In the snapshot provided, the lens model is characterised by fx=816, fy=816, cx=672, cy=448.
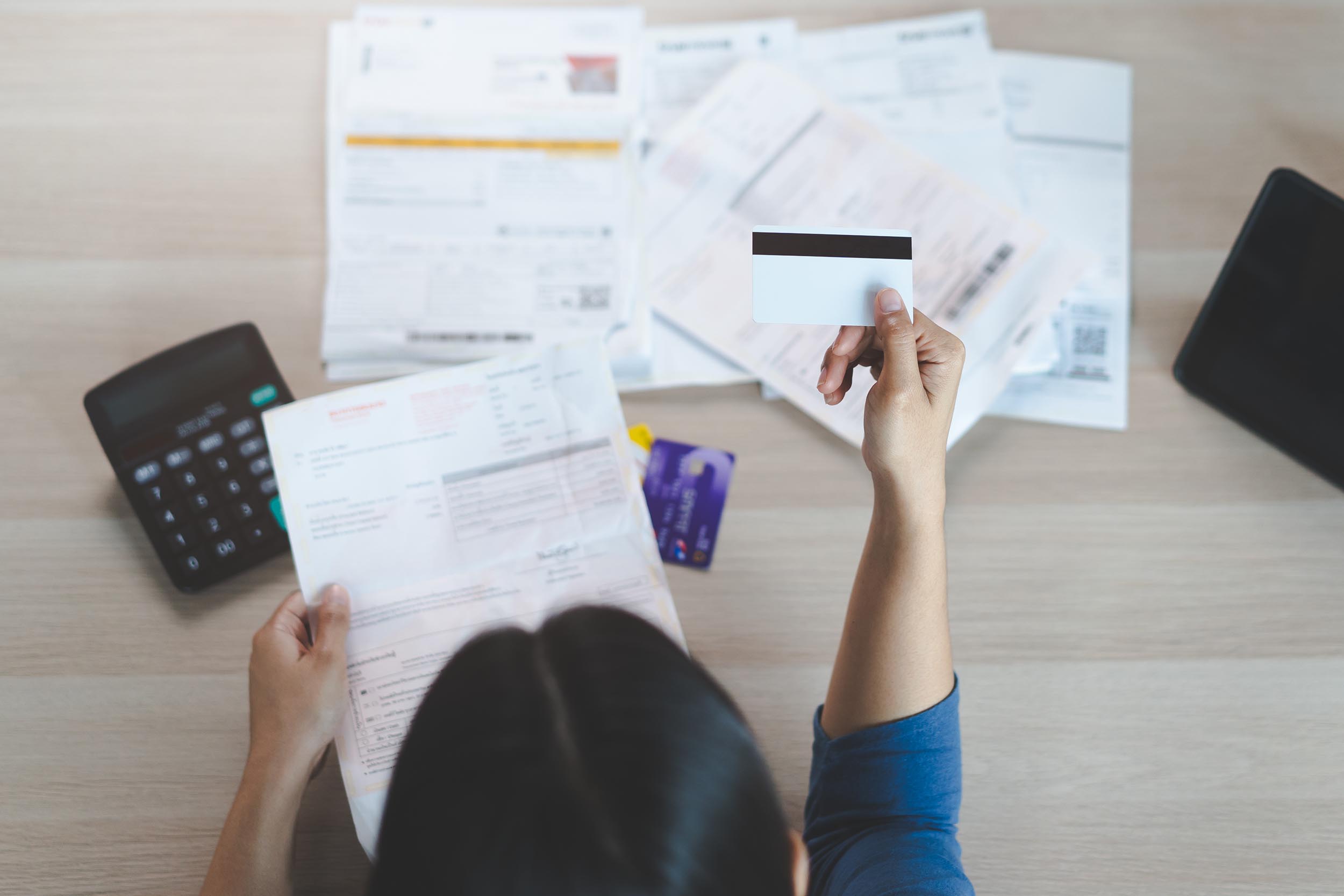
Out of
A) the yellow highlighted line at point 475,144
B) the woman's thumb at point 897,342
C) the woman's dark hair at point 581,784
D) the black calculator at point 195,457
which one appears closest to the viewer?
the woman's dark hair at point 581,784

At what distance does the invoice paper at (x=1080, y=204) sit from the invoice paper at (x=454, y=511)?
309mm

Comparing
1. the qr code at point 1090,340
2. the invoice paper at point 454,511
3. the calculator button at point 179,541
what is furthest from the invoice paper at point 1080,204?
the calculator button at point 179,541

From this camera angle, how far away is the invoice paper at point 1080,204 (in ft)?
2.07

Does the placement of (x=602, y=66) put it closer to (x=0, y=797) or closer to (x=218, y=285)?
(x=218, y=285)

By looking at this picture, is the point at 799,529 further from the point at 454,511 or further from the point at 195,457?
the point at 195,457

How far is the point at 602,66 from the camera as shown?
0.70m

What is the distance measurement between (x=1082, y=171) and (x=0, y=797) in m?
A: 0.93

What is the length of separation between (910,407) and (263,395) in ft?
1.48

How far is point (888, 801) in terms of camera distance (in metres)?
0.49

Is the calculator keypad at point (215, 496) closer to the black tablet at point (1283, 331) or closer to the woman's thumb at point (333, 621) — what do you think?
the woman's thumb at point (333, 621)

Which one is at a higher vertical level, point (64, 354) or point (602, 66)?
point (602, 66)

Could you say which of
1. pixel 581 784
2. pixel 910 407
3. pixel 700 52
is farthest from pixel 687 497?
pixel 700 52

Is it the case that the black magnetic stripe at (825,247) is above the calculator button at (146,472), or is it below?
above

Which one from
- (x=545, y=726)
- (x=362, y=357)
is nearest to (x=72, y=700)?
(x=362, y=357)
